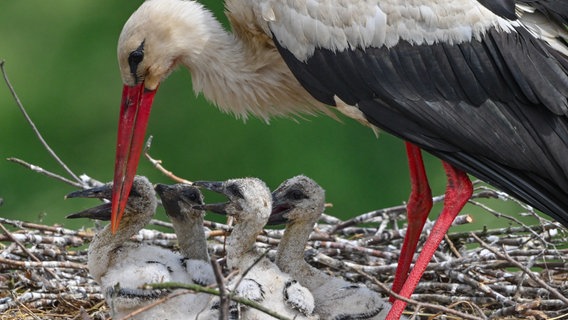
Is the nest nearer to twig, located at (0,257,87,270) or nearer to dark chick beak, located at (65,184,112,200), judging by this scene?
twig, located at (0,257,87,270)

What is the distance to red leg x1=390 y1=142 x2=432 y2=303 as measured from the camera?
5387mm

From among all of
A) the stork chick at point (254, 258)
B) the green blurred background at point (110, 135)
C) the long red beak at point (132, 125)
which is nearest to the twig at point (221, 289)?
the stork chick at point (254, 258)

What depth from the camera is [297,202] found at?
483 cm

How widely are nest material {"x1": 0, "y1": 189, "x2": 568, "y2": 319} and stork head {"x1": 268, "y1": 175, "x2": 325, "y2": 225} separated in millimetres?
281

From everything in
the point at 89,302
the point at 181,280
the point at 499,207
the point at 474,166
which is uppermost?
the point at 474,166

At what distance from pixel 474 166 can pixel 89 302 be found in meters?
1.71

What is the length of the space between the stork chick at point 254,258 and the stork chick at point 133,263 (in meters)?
0.20

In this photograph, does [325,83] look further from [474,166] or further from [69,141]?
[69,141]

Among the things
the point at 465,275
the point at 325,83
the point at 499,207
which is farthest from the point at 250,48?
the point at 499,207

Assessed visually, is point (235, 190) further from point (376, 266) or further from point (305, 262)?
point (376, 266)

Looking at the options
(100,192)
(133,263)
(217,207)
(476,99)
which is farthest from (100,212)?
(476,99)

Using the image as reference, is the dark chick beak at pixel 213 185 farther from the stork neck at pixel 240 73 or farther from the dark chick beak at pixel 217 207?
the stork neck at pixel 240 73

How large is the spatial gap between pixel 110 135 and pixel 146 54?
3.93m

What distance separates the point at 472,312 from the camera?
5.16m
